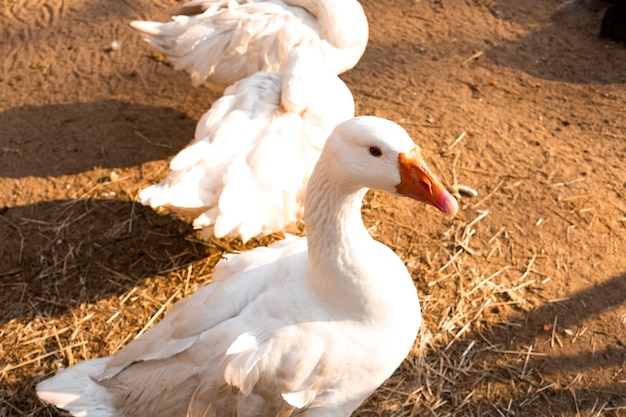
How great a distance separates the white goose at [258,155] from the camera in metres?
3.12

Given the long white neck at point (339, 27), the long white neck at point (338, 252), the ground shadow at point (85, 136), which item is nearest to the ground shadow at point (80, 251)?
the ground shadow at point (85, 136)

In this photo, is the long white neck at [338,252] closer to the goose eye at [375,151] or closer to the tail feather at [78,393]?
the goose eye at [375,151]

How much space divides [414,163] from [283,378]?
930mm

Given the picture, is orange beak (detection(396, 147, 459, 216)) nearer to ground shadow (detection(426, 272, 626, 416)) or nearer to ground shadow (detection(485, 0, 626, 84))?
ground shadow (detection(426, 272, 626, 416))

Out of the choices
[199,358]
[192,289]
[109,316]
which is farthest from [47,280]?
[199,358]

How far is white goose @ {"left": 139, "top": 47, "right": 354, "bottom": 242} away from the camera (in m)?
3.12

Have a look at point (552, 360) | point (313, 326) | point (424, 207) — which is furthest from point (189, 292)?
point (552, 360)

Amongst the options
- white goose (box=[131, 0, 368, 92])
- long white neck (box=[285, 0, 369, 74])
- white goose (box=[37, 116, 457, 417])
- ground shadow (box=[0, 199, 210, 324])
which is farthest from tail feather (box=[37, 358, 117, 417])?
long white neck (box=[285, 0, 369, 74])

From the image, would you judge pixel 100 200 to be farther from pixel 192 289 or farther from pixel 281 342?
pixel 281 342

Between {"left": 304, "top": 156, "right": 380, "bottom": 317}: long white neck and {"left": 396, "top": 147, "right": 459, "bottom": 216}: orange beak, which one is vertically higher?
{"left": 396, "top": 147, "right": 459, "bottom": 216}: orange beak

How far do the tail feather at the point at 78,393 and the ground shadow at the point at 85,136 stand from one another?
1998mm

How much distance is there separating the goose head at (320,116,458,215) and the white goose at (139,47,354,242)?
1.09 metres

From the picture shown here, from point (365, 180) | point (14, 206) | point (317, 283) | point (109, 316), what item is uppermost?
point (365, 180)

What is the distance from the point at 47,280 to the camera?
365cm
